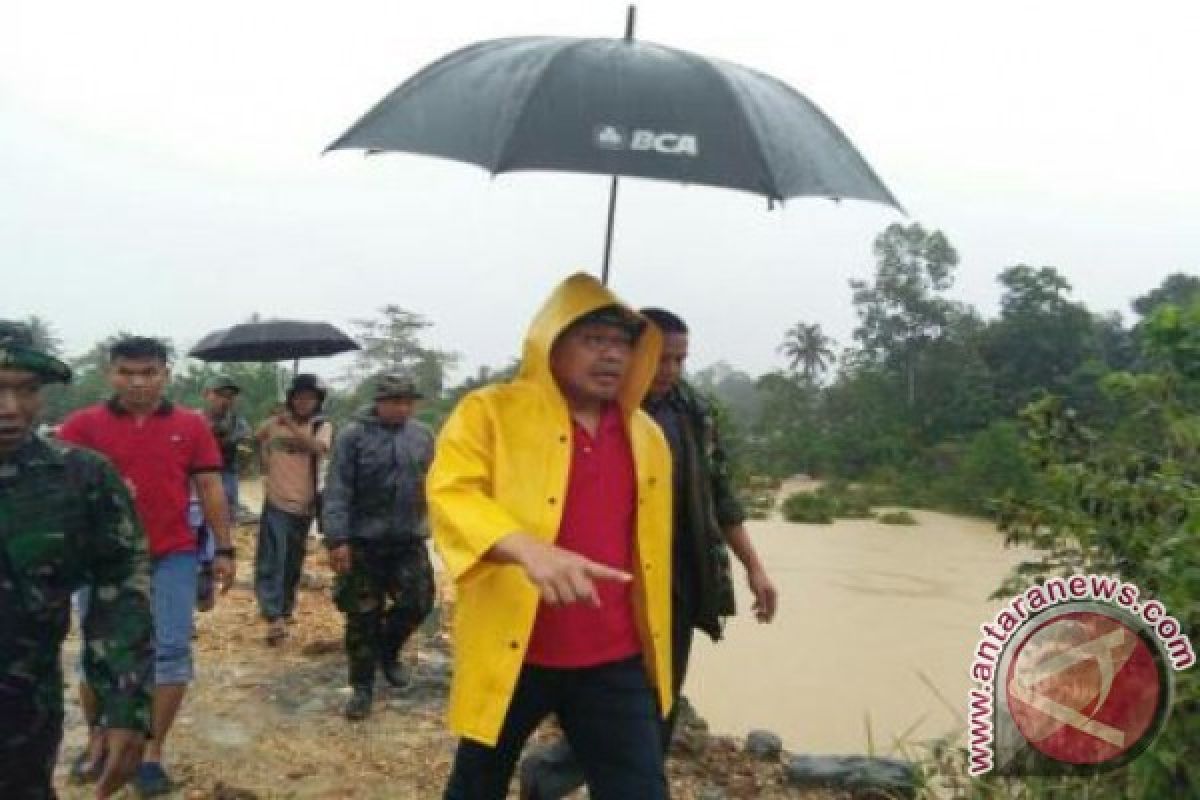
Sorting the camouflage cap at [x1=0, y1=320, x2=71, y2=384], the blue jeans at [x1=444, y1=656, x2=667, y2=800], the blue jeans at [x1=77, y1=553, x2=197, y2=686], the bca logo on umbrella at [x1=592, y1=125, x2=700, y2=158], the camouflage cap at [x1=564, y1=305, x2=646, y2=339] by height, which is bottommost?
the blue jeans at [x1=77, y1=553, x2=197, y2=686]

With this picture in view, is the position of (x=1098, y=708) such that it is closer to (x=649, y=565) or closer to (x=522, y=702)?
(x=649, y=565)

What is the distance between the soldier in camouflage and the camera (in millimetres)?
1768

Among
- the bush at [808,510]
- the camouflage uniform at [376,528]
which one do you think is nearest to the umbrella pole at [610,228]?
the camouflage uniform at [376,528]

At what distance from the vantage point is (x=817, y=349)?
50469 millimetres

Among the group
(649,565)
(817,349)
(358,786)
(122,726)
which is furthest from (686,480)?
(817,349)

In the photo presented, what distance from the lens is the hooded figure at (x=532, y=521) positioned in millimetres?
2066

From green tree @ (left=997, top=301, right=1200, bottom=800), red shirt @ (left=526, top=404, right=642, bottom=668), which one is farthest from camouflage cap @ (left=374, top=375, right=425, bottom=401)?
green tree @ (left=997, top=301, right=1200, bottom=800)

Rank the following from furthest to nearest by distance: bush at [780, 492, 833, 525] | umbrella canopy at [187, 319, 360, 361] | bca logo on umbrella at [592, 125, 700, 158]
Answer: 1. bush at [780, 492, 833, 525]
2. umbrella canopy at [187, 319, 360, 361]
3. bca logo on umbrella at [592, 125, 700, 158]

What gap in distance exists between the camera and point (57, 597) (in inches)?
71.7

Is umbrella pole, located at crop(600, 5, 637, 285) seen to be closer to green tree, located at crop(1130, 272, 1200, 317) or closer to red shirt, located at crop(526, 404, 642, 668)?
red shirt, located at crop(526, 404, 642, 668)

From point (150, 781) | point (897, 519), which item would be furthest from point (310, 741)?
point (897, 519)

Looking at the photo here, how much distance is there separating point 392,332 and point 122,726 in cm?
4199

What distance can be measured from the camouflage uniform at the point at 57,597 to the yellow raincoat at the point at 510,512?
0.57 meters

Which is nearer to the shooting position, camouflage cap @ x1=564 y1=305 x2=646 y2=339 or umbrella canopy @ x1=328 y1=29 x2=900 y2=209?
camouflage cap @ x1=564 y1=305 x2=646 y2=339
